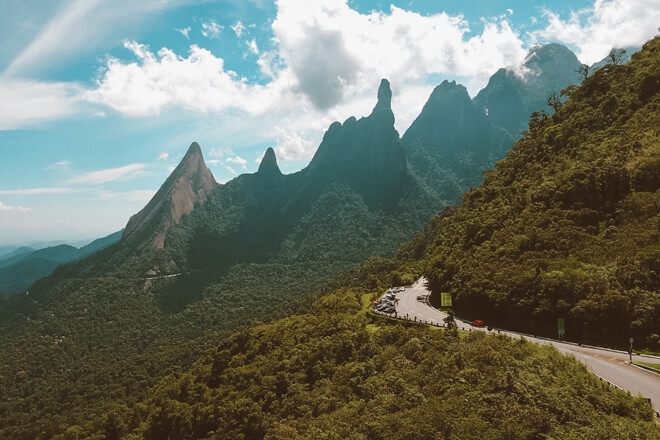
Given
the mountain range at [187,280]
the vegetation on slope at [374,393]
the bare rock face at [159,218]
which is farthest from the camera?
the bare rock face at [159,218]

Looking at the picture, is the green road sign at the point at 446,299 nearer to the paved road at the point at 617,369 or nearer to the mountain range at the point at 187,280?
the mountain range at the point at 187,280

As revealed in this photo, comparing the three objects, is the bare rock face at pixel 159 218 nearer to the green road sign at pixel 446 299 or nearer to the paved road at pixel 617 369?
the green road sign at pixel 446 299

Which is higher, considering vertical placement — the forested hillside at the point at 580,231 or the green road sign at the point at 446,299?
the forested hillside at the point at 580,231

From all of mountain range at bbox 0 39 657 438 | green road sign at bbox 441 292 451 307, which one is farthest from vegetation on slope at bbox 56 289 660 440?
mountain range at bbox 0 39 657 438

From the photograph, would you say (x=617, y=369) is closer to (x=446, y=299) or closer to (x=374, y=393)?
(x=374, y=393)

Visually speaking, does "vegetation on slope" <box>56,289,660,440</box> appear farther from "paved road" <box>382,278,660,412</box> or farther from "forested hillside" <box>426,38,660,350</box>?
"forested hillside" <box>426,38,660,350</box>

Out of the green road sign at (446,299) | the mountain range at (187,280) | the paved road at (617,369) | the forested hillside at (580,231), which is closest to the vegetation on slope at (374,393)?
the paved road at (617,369)

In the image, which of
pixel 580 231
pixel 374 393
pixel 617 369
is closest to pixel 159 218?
pixel 374 393

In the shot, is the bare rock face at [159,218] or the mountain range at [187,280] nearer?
the mountain range at [187,280]

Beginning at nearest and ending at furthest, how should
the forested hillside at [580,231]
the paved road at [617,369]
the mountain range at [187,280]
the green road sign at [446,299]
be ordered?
the paved road at [617,369], the forested hillside at [580,231], the green road sign at [446,299], the mountain range at [187,280]

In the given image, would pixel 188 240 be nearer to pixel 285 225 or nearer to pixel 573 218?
pixel 285 225
